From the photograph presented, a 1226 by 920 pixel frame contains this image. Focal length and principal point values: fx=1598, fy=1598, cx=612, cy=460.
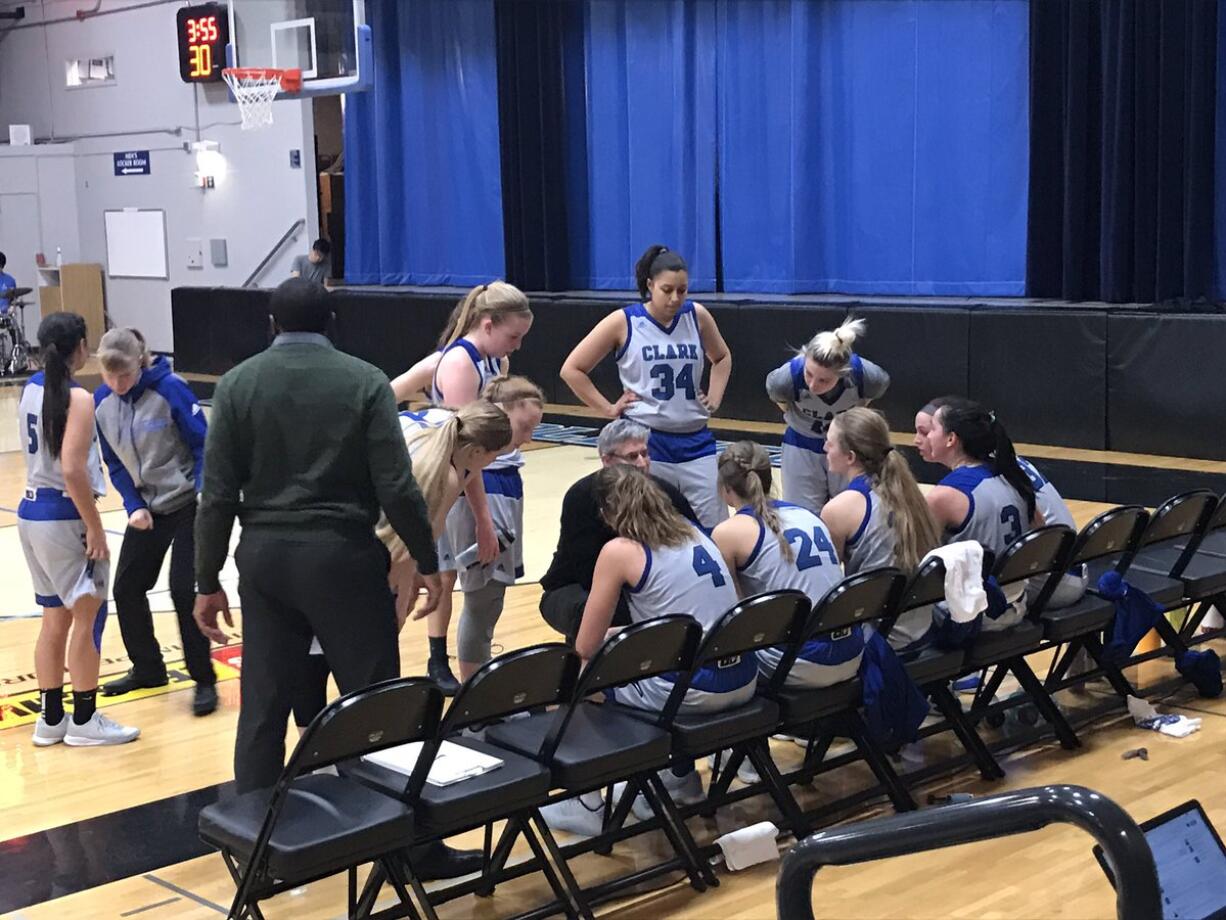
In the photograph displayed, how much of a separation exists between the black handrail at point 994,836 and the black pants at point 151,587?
4.35 meters

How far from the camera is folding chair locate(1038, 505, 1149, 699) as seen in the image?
4977 mm

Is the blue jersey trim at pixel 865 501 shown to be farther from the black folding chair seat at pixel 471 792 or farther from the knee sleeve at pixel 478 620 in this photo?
the black folding chair seat at pixel 471 792

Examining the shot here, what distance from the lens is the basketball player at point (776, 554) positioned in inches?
170

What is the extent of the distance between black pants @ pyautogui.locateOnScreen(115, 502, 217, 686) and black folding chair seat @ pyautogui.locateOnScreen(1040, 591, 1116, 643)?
2.91 metres

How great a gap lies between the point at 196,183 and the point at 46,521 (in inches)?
593

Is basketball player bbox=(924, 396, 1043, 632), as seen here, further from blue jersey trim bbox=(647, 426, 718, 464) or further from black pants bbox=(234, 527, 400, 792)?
black pants bbox=(234, 527, 400, 792)

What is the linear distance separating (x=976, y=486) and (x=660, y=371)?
5.08ft

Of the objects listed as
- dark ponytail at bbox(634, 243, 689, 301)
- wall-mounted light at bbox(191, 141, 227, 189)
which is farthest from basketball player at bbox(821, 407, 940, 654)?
wall-mounted light at bbox(191, 141, 227, 189)

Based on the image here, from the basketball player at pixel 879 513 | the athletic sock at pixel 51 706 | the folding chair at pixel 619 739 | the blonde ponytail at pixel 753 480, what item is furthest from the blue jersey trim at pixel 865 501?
the athletic sock at pixel 51 706

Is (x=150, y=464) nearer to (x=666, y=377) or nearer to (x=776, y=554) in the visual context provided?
(x=666, y=377)

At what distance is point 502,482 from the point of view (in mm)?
5457

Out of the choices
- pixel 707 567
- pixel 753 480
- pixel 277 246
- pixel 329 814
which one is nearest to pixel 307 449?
pixel 329 814

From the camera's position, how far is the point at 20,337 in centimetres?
1881

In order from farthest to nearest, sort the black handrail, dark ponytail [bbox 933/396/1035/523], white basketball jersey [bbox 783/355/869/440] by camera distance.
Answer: white basketball jersey [bbox 783/355/869/440] < dark ponytail [bbox 933/396/1035/523] < the black handrail
